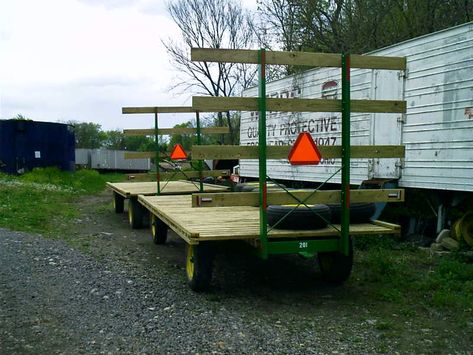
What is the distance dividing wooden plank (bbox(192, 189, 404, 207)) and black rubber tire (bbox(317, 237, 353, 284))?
0.64m

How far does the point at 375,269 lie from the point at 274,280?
142 centimetres

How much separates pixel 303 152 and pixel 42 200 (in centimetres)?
1248

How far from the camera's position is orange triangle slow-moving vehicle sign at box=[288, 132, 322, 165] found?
5.33m

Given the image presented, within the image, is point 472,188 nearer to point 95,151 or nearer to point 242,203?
point 242,203

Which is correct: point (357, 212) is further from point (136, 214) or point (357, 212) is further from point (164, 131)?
point (164, 131)

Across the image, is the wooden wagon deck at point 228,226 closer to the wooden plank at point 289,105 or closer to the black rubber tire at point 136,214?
the wooden plank at point 289,105

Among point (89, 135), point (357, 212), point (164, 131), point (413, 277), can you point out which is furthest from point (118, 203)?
point (89, 135)

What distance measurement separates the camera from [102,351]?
13.8 feet

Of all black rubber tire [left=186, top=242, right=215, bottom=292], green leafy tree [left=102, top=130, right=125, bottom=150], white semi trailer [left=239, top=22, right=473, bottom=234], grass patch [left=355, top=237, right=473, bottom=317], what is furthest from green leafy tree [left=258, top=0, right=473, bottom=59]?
green leafy tree [left=102, top=130, right=125, bottom=150]

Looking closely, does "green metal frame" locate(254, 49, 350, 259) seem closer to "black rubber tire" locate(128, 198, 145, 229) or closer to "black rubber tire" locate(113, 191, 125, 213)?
"black rubber tire" locate(128, 198, 145, 229)

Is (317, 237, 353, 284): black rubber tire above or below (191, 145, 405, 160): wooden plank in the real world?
below

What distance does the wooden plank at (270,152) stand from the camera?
522 centimetres

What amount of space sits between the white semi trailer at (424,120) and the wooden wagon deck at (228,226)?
2.51 m

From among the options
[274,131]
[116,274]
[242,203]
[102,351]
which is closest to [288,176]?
[274,131]
